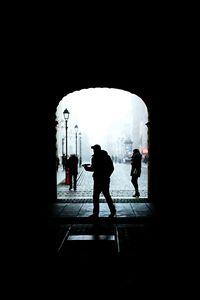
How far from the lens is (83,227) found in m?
9.30

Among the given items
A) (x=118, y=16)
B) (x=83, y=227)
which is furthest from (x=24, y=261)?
(x=118, y=16)

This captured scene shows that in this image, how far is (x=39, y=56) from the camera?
1093cm

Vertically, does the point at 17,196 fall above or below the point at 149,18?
below

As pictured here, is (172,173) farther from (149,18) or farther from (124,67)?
(149,18)

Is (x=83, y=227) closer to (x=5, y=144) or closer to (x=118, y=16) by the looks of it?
(x=118, y=16)

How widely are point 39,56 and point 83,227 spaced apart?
5.11 meters

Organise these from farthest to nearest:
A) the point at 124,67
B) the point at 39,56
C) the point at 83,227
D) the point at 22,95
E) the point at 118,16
A: the point at 22,95 < the point at 124,67 < the point at 39,56 < the point at 83,227 < the point at 118,16

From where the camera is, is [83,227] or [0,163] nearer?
[83,227]

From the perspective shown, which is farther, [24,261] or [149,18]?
[149,18]

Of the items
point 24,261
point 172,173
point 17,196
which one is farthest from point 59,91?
point 24,261

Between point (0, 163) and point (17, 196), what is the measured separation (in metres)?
1.43

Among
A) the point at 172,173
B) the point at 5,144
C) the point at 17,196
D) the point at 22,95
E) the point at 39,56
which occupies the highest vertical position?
the point at 39,56

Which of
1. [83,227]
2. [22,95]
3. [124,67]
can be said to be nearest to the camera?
[83,227]

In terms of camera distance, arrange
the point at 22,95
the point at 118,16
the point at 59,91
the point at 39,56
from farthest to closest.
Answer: the point at 59,91 < the point at 22,95 < the point at 39,56 < the point at 118,16
